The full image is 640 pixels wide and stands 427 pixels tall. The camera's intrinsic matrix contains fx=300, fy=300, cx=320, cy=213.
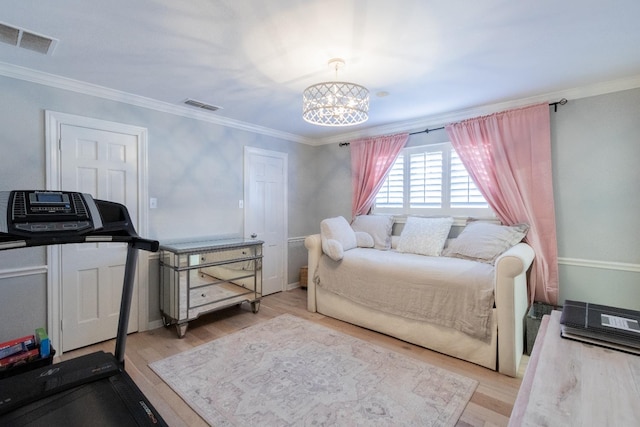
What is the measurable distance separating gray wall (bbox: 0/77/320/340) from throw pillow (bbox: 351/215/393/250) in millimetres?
1067

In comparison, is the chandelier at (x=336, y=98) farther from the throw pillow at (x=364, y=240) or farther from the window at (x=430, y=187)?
the throw pillow at (x=364, y=240)

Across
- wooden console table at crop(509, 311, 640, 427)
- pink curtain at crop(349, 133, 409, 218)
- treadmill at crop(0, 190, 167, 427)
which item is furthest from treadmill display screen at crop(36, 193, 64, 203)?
pink curtain at crop(349, 133, 409, 218)

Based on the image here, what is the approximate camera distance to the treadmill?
49.5 inches

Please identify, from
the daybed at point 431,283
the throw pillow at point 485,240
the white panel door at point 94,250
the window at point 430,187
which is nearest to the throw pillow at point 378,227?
the daybed at point 431,283

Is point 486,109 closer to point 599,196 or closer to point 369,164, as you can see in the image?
point 599,196

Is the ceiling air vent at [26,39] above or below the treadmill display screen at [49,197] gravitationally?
above

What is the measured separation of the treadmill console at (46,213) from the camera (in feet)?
4.02

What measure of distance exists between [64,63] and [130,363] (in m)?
2.41

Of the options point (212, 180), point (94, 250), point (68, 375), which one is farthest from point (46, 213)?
point (212, 180)

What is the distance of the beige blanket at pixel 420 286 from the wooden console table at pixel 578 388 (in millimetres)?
1360

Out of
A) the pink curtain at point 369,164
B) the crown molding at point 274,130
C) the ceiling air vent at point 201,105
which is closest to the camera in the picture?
the crown molding at point 274,130

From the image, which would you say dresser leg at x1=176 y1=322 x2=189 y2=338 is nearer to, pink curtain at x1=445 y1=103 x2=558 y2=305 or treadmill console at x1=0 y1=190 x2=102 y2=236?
treadmill console at x1=0 y1=190 x2=102 y2=236

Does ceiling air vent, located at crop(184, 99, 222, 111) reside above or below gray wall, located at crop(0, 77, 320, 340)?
above

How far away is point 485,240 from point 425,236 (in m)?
0.63
